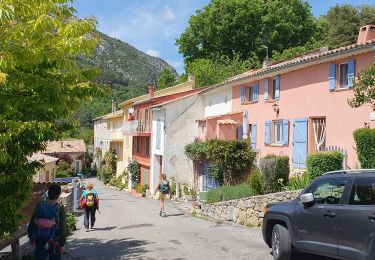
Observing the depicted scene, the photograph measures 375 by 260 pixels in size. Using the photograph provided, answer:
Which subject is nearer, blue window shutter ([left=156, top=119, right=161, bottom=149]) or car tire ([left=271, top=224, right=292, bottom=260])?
car tire ([left=271, top=224, right=292, bottom=260])

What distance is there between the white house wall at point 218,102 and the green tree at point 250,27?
64.6ft

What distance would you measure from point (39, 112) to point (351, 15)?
47.2 metres

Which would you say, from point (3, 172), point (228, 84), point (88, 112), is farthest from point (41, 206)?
point (88, 112)

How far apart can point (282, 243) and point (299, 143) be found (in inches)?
452

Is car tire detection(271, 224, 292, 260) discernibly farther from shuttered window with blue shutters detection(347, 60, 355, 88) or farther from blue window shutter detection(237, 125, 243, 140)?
blue window shutter detection(237, 125, 243, 140)

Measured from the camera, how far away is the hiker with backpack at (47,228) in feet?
26.9

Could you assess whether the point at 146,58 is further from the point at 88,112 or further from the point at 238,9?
the point at 238,9

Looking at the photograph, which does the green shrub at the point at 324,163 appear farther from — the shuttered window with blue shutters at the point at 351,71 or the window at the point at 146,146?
the window at the point at 146,146

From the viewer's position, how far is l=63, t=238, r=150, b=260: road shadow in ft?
35.6

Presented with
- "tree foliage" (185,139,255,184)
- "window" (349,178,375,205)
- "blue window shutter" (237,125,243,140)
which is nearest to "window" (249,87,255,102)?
"blue window shutter" (237,125,243,140)

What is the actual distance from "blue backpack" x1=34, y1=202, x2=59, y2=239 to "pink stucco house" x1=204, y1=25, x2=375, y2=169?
9.73 m

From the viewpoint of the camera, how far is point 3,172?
8.16 m

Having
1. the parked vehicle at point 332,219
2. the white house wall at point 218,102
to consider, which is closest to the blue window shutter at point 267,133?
the white house wall at point 218,102

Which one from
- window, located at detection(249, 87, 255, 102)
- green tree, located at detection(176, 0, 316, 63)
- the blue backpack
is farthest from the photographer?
green tree, located at detection(176, 0, 316, 63)
